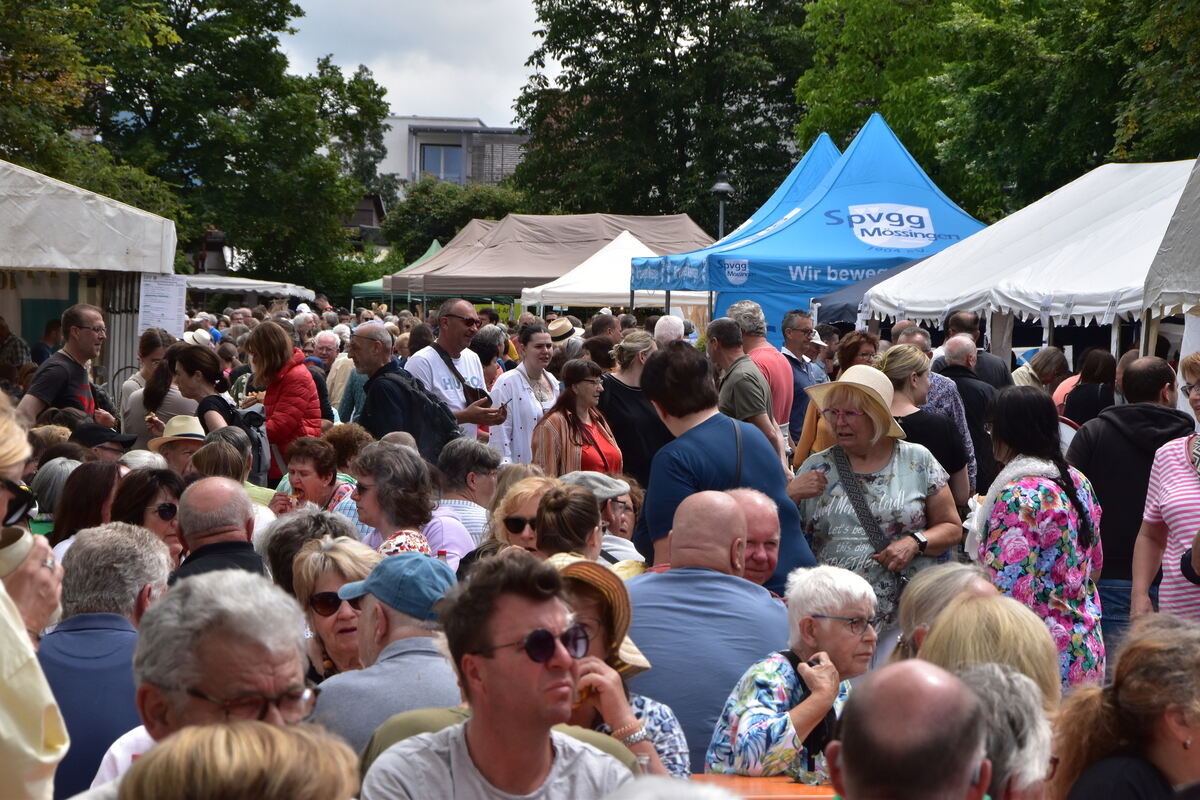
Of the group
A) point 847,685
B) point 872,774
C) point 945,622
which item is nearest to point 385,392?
point 847,685

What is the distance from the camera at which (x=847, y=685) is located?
378 cm

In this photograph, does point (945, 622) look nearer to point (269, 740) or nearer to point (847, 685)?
point (847, 685)

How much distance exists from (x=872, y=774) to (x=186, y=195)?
37.2 metres

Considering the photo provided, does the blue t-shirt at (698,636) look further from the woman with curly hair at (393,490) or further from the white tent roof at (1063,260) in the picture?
the white tent roof at (1063,260)

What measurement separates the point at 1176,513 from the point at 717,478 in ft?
6.27

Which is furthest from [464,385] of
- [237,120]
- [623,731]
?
[237,120]

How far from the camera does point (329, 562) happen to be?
418 cm

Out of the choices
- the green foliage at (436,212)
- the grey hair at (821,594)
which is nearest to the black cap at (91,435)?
the grey hair at (821,594)

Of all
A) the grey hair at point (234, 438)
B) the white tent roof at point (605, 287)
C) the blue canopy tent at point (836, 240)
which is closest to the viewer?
the grey hair at point (234, 438)

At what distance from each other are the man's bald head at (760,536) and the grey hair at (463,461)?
194 cm

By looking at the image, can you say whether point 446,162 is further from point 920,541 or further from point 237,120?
point 920,541

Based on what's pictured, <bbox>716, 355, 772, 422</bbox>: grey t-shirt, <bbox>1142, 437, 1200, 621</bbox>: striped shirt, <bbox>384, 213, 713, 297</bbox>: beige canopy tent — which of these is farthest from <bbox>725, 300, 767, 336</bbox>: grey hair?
<bbox>384, 213, 713, 297</bbox>: beige canopy tent

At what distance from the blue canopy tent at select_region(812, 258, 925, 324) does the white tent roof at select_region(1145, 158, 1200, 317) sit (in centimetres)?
731

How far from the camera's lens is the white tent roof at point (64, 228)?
29.8 ft
